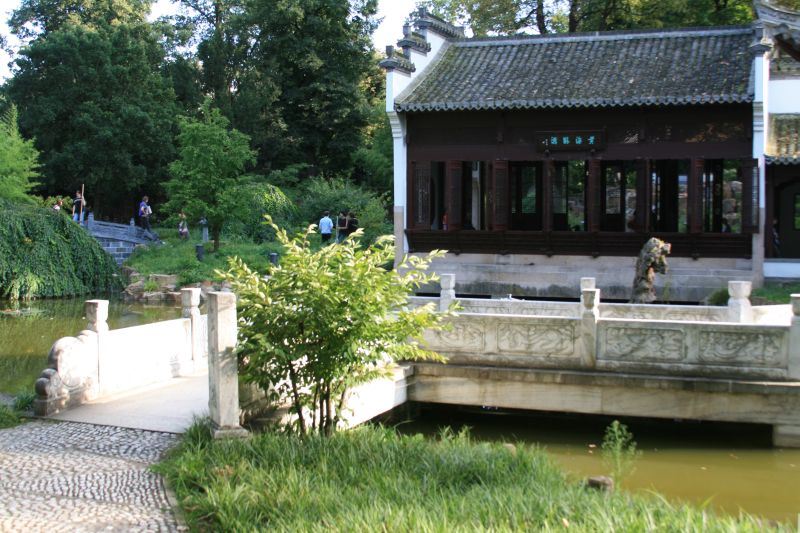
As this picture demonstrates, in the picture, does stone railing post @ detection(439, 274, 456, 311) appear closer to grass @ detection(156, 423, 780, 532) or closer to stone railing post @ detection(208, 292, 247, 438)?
grass @ detection(156, 423, 780, 532)

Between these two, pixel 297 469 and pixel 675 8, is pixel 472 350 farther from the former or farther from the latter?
pixel 675 8

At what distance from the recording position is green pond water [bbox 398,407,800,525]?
26.1 ft

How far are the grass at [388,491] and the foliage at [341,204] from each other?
20.1 meters

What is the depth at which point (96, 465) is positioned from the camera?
6695 mm

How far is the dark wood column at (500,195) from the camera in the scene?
19.5 meters

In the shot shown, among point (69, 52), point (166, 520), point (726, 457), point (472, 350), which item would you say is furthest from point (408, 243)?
point (69, 52)

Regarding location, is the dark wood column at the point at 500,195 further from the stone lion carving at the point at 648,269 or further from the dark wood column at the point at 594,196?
the stone lion carving at the point at 648,269

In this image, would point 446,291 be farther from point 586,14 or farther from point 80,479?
point 586,14

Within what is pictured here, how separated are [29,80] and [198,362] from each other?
27.4m

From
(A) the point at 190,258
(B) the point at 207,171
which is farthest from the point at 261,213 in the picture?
(A) the point at 190,258

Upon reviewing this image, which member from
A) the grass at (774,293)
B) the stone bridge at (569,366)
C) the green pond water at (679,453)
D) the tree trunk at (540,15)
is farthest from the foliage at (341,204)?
the stone bridge at (569,366)

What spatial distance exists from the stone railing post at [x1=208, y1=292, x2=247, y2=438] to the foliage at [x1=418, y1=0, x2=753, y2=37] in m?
22.4

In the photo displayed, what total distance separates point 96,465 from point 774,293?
45.1 feet

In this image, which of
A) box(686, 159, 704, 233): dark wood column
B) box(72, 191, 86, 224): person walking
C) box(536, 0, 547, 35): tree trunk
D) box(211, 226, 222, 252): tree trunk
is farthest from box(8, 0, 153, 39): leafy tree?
box(686, 159, 704, 233): dark wood column
